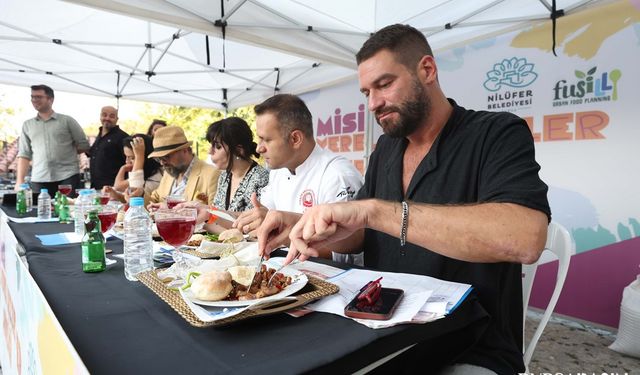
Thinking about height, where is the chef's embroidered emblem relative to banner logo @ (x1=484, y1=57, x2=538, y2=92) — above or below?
below

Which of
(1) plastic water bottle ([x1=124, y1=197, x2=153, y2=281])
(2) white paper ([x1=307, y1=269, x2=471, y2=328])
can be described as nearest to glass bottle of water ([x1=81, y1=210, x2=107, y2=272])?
(1) plastic water bottle ([x1=124, y1=197, x2=153, y2=281])

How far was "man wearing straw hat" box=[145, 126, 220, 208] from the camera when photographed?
3205 mm

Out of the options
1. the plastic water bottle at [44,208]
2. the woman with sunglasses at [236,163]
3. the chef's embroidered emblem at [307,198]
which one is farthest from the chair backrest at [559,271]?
the plastic water bottle at [44,208]

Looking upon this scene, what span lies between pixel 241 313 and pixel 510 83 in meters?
3.55

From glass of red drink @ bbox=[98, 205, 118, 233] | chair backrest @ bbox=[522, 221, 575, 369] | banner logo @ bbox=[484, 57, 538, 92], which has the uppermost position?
banner logo @ bbox=[484, 57, 538, 92]

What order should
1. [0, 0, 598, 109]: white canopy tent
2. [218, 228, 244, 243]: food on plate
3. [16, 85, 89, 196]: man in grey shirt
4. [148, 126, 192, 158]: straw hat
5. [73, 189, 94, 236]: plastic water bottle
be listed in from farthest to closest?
[16, 85, 89, 196]: man in grey shirt, [0, 0, 598, 109]: white canopy tent, [148, 126, 192, 158]: straw hat, [73, 189, 94, 236]: plastic water bottle, [218, 228, 244, 243]: food on plate

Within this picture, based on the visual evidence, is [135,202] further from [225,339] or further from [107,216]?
[225,339]

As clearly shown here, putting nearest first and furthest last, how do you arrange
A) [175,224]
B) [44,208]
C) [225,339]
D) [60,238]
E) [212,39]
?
[225,339] < [175,224] < [60,238] < [44,208] < [212,39]

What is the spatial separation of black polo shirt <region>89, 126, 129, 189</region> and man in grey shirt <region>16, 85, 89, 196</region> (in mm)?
262

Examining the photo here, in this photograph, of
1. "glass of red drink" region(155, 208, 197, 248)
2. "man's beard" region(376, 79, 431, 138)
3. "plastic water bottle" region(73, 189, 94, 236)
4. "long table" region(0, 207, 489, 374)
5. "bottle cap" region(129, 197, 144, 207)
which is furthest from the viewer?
"plastic water bottle" region(73, 189, 94, 236)

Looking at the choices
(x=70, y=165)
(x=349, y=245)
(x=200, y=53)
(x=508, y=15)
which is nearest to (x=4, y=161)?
(x=70, y=165)

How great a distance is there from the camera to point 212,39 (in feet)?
16.6

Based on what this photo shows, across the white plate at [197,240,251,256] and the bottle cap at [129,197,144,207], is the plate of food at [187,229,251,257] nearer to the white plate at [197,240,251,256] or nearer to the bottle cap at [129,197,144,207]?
the white plate at [197,240,251,256]

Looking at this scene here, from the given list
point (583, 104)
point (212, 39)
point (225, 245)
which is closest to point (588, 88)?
point (583, 104)
